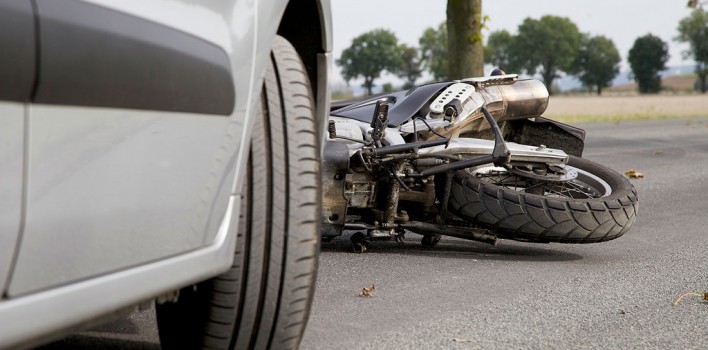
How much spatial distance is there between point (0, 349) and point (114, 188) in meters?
0.38

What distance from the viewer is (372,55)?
15038 centimetres

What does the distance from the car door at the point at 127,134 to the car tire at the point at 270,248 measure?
0.25m

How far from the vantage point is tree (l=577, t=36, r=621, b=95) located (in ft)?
544

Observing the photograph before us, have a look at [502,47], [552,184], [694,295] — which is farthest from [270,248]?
[502,47]

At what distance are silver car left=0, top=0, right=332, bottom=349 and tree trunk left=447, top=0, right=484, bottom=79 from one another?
44.1ft

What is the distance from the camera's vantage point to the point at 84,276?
2.03 m

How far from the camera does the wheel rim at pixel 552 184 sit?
5.67 m

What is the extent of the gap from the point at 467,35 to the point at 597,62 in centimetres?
15477

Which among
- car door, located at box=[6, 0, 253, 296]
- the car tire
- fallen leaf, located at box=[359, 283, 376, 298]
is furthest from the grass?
car door, located at box=[6, 0, 253, 296]

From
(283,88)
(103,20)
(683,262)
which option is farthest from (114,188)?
(683,262)

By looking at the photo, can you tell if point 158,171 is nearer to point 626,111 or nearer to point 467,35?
point 467,35

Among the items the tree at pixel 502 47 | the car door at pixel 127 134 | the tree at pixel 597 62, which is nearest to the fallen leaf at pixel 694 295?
the car door at pixel 127 134

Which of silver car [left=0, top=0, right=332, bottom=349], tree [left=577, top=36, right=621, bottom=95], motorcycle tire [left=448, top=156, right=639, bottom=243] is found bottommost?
tree [left=577, top=36, right=621, bottom=95]

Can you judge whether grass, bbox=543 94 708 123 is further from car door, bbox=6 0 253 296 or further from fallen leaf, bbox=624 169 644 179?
car door, bbox=6 0 253 296
